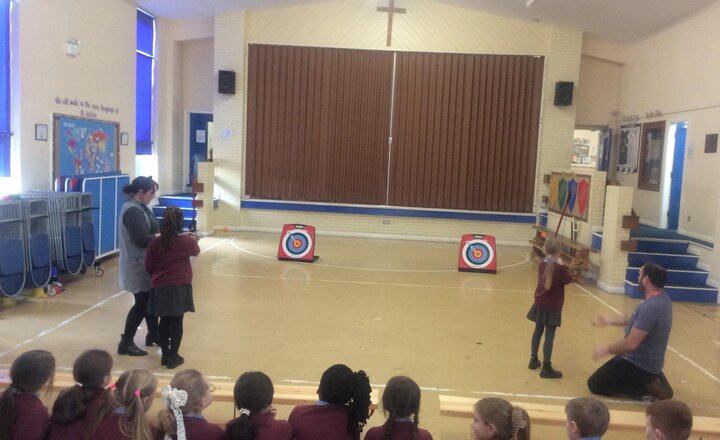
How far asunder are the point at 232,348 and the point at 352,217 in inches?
285

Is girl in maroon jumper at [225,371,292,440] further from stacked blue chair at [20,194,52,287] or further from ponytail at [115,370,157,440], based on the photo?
A: stacked blue chair at [20,194,52,287]

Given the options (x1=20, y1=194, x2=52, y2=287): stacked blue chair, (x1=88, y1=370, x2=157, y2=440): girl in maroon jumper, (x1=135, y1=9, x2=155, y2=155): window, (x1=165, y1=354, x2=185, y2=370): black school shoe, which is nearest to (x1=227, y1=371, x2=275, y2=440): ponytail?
(x1=88, y1=370, x2=157, y2=440): girl in maroon jumper

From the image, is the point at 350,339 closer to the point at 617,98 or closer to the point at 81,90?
the point at 81,90

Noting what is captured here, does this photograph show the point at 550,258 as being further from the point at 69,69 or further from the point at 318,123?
the point at 318,123

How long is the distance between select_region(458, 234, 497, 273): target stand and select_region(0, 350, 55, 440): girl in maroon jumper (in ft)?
23.5

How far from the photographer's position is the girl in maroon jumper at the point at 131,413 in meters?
2.50

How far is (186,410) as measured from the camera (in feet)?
8.49

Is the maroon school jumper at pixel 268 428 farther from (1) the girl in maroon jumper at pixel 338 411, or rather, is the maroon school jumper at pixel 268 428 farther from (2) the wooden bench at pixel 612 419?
(2) the wooden bench at pixel 612 419

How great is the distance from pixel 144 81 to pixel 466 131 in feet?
19.8

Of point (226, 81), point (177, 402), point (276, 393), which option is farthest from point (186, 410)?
point (226, 81)

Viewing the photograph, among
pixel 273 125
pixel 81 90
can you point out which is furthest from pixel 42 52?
pixel 273 125

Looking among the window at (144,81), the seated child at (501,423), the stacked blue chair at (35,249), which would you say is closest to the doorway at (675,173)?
the seated child at (501,423)

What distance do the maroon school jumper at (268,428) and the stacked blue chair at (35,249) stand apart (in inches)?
196

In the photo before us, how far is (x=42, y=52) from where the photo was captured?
313 inches
